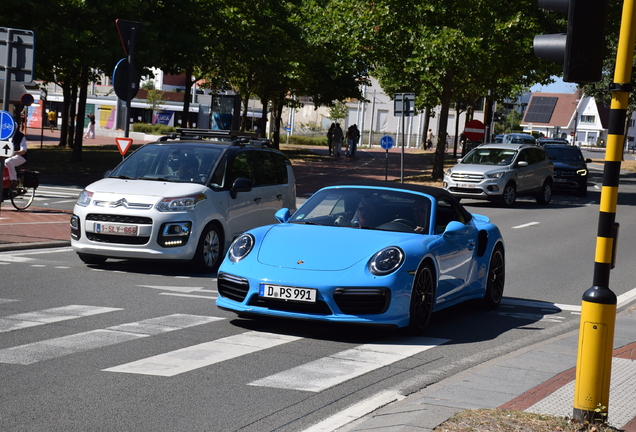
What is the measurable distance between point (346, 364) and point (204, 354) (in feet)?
3.56

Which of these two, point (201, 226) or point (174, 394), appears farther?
point (201, 226)

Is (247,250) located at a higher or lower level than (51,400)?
higher

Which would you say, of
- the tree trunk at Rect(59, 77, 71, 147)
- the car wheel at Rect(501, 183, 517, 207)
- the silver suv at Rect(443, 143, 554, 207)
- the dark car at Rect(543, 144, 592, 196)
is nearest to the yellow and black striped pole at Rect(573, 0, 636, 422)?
the silver suv at Rect(443, 143, 554, 207)

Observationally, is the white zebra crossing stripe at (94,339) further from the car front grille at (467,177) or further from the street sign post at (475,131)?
the street sign post at (475,131)

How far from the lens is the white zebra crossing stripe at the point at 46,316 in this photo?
311 inches

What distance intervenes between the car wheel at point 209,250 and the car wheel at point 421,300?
406 cm

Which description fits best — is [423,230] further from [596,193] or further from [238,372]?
[596,193]

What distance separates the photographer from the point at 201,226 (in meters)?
11.6

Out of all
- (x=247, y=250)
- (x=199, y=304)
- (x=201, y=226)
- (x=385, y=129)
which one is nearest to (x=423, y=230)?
(x=247, y=250)

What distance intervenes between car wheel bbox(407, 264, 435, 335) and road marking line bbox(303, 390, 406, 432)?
6.48 feet

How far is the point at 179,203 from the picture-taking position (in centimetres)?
1149

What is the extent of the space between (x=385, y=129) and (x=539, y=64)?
6912 centimetres

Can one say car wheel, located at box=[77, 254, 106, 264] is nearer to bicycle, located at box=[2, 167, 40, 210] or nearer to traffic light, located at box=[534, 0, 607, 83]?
bicycle, located at box=[2, 167, 40, 210]

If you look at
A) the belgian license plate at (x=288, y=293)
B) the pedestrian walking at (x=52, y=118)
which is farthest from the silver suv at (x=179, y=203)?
the pedestrian walking at (x=52, y=118)
